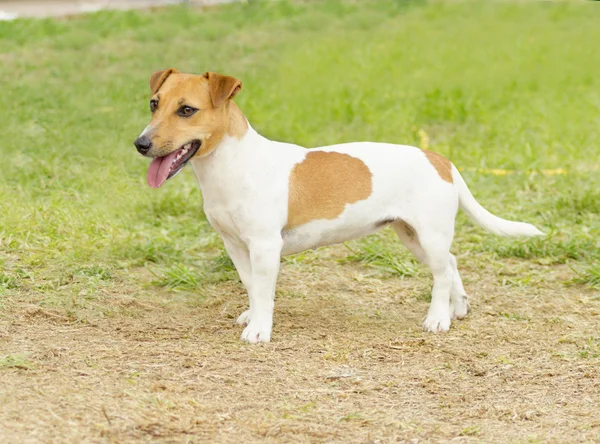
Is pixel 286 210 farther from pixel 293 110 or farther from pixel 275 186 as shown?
pixel 293 110

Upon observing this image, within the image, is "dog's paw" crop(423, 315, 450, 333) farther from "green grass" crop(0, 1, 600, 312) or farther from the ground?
"green grass" crop(0, 1, 600, 312)

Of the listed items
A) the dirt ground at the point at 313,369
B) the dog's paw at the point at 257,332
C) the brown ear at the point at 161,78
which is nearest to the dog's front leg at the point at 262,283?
the dog's paw at the point at 257,332

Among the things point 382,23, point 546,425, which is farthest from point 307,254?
point 382,23

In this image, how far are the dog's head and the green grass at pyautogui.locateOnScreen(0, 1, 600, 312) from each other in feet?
4.65

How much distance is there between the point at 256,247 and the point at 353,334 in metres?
0.79

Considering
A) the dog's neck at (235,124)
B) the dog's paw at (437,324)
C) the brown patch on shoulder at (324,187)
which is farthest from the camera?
the dog's paw at (437,324)

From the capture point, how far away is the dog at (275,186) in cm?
496

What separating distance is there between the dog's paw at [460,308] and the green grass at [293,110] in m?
0.91

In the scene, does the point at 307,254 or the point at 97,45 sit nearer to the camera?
the point at 307,254

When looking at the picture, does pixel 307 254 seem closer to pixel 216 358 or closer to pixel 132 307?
pixel 132 307

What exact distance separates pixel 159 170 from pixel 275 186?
2.07 feet

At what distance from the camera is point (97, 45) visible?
45.0ft

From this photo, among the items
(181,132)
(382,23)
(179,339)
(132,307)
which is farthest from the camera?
(382,23)

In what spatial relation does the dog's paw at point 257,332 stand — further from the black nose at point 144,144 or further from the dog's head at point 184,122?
the black nose at point 144,144
